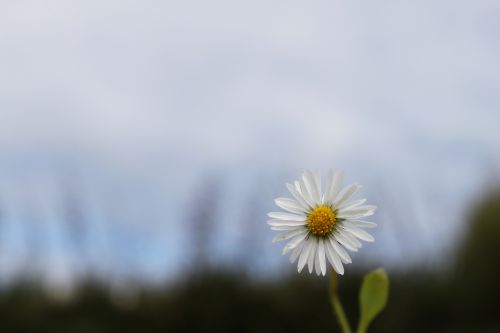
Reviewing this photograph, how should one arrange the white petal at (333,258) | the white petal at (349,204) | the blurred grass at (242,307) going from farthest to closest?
→ the blurred grass at (242,307) → the white petal at (349,204) → the white petal at (333,258)

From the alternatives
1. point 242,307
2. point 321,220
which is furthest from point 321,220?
point 242,307

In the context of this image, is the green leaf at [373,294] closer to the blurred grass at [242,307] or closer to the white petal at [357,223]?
the white petal at [357,223]

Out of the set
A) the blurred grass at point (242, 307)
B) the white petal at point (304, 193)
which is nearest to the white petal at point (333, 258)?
the white petal at point (304, 193)

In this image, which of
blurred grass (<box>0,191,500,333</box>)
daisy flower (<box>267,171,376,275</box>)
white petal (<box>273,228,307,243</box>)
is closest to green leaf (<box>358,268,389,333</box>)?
daisy flower (<box>267,171,376,275</box>)

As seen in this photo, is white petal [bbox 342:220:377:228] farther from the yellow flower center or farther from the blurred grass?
the blurred grass

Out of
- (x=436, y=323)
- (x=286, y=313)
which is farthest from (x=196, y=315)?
(x=436, y=323)

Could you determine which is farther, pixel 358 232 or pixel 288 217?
pixel 288 217

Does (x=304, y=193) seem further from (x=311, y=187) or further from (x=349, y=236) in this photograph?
(x=349, y=236)
